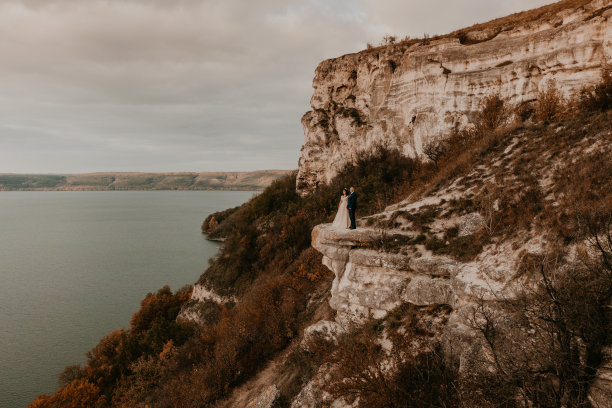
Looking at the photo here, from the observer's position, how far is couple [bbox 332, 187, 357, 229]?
9.84 metres

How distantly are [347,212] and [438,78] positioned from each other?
1392 centimetres

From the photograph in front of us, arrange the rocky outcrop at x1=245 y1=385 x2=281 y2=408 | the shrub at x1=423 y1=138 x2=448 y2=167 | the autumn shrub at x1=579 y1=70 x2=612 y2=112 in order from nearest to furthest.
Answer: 1. the rocky outcrop at x1=245 y1=385 x2=281 y2=408
2. the autumn shrub at x1=579 y1=70 x2=612 y2=112
3. the shrub at x1=423 y1=138 x2=448 y2=167

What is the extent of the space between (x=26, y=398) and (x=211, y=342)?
11.7m

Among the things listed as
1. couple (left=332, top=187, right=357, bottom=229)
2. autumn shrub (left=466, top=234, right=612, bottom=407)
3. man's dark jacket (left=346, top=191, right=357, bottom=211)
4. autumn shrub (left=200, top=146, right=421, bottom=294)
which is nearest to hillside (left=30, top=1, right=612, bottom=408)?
autumn shrub (left=466, top=234, right=612, bottom=407)

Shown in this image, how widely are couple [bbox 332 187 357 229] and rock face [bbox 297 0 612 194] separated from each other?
11477 millimetres

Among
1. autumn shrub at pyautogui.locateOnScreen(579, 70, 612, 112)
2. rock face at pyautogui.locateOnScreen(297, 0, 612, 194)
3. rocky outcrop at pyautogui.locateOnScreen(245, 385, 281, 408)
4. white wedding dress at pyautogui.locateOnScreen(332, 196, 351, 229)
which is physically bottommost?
rocky outcrop at pyautogui.locateOnScreen(245, 385, 281, 408)

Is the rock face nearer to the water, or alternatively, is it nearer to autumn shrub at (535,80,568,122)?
autumn shrub at (535,80,568,122)

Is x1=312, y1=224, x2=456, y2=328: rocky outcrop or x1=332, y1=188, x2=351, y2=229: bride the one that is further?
x1=332, y1=188, x2=351, y2=229: bride

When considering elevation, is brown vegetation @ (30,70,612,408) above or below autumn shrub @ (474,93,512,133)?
below

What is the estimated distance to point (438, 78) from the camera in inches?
729

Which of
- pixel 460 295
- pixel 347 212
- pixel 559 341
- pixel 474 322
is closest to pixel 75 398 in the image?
pixel 347 212

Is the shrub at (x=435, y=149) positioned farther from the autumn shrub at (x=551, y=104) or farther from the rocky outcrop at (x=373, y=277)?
the rocky outcrop at (x=373, y=277)

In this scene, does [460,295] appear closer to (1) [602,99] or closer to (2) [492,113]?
(1) [602,99]

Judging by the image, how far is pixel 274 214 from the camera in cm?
3156
